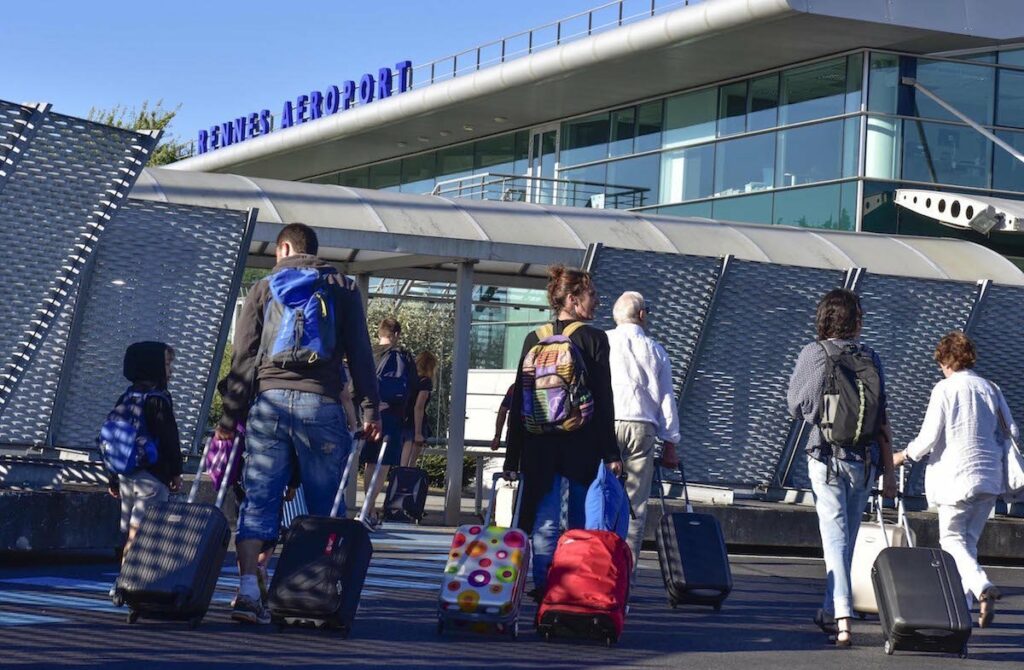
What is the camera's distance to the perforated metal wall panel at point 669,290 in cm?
1352

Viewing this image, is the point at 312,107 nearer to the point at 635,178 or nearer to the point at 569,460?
the point at 635,178

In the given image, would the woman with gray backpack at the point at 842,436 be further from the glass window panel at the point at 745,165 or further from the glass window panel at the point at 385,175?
the glass window panel at the point at 385,175

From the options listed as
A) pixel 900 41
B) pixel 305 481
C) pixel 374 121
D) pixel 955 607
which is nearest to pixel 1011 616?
pixel 955 607

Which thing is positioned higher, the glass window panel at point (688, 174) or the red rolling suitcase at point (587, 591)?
the glass window panel at point (688, 174)

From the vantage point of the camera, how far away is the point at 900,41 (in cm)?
2516

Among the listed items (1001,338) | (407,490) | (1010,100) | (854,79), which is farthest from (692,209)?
(407,490)

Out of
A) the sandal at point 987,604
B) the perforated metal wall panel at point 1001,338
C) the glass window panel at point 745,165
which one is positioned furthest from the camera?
the glass window panel at point 745,165

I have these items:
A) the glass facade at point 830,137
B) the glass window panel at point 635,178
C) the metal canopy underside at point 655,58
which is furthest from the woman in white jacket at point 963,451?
the glass window panel at point 635,178

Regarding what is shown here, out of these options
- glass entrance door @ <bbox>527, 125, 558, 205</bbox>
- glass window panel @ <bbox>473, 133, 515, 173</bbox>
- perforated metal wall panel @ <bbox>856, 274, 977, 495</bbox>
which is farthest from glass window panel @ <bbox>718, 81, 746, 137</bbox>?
perforated metal wall panel @ <bbox>856, 274, 977, 495</bbox>

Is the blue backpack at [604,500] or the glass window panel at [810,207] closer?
the blue backpack at [604,500]

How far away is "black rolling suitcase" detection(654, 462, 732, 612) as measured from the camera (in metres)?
8.84

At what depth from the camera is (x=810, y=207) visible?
2586 centimetres

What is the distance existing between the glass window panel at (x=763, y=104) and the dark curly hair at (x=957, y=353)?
18.0 meters

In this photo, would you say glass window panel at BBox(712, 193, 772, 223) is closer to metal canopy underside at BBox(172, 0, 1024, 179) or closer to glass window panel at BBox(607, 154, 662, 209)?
glass window panel at BBox(607, 154, 662, 209)
